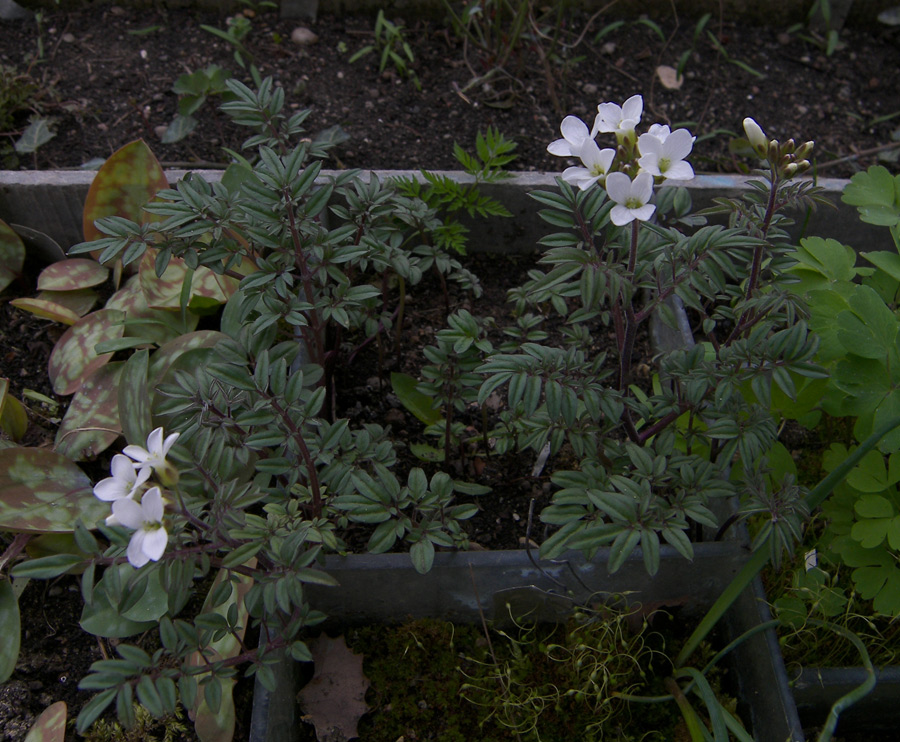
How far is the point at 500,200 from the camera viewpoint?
2162 millimetres

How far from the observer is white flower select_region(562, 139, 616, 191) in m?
1.10

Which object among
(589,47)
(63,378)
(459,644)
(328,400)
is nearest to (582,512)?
(459,644)

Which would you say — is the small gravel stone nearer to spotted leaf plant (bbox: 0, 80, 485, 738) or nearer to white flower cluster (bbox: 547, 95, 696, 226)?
spotted leaf plant (bbox: 0, 80, 485, 738)

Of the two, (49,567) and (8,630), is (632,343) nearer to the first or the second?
(49,567)

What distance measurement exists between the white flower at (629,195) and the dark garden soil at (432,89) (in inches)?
40.3

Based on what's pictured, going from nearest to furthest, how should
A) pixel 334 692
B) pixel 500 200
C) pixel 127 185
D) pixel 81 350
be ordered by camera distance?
pixel 334 692
pixel 81 350
pixel 127 185
pixel 500 200

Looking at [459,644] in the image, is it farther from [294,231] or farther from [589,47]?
[589,47]

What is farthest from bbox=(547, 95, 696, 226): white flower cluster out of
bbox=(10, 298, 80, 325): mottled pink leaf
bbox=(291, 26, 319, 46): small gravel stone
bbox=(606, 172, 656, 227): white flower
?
bbox=(291, 26, 319, 46): small gravel stone

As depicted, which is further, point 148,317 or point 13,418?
point 148,317

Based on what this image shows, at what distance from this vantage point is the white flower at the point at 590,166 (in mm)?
1104

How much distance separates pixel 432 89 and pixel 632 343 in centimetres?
158

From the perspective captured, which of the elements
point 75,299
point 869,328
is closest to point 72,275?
point 75,299

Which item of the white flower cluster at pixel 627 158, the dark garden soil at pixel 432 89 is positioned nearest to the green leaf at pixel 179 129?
the dark garden soil at pixel 432 89

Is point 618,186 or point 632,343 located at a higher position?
point 618,186
